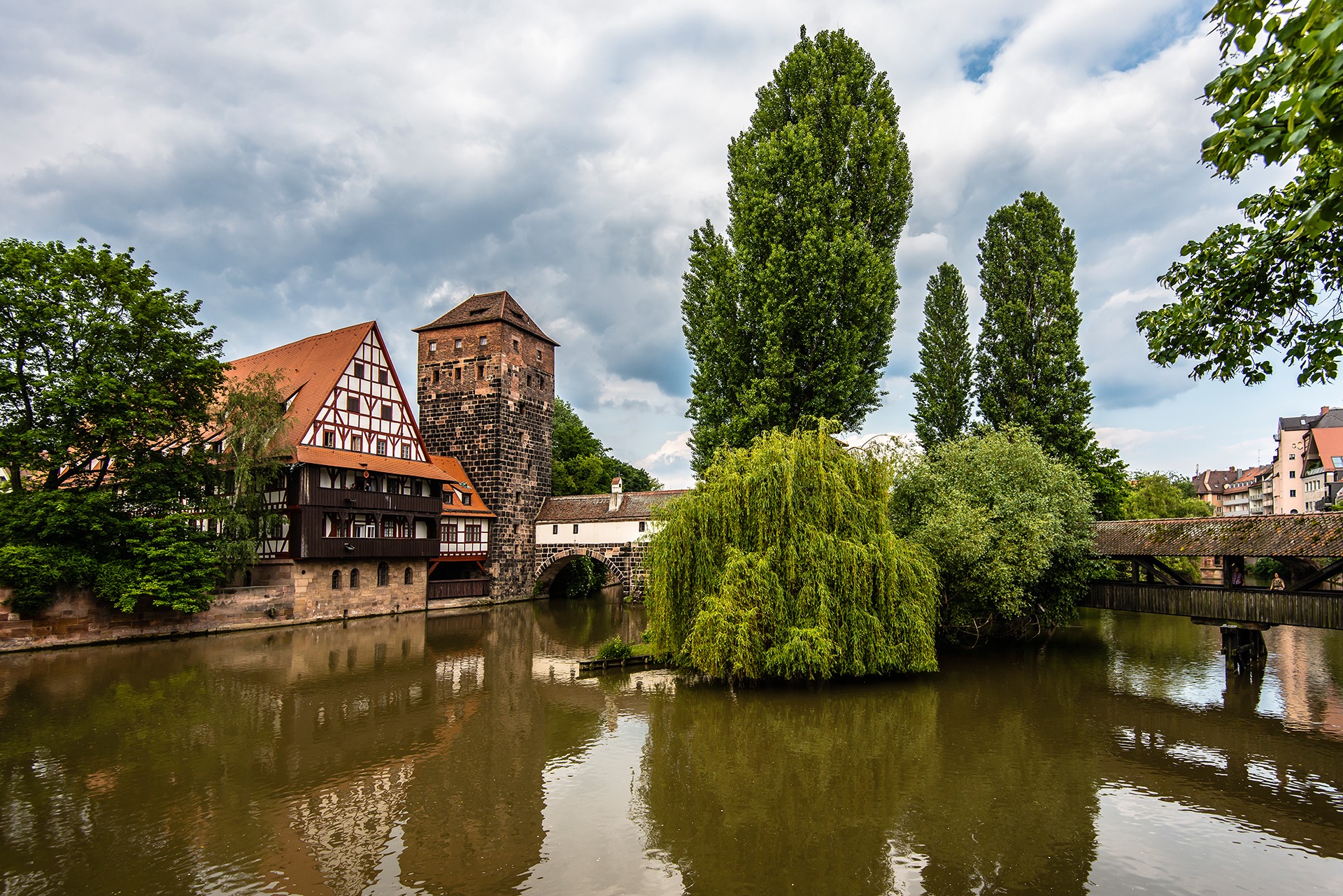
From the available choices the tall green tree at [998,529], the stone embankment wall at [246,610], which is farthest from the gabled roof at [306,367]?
the tall green tree at [998,529]

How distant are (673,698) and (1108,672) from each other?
1079cm

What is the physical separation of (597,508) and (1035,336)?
20.6 m

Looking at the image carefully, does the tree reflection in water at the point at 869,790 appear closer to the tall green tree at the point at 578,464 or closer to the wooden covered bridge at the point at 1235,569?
the wooden covered bridge at the point at 1235,569

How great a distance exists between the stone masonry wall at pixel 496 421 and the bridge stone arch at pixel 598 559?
65cm

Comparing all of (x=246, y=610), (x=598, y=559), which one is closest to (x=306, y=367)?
(x=246, y=610)

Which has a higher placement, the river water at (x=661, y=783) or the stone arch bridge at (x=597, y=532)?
the stone arch bridge at (x=597, y=532)

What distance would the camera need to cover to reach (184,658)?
18922mm

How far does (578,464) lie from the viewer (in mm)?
47156

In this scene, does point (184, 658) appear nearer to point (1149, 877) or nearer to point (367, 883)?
point (367, 883)

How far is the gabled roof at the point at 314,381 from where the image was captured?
26594mm

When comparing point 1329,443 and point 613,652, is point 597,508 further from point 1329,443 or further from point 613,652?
point 1329,443

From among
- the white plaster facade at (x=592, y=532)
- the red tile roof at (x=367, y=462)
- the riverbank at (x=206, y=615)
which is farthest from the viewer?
the white plaster facade at (x=592, y=532)

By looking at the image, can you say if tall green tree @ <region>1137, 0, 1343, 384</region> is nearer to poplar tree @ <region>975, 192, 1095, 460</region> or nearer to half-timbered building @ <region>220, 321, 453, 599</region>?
poplar tree @ <region>975, 192, 1095, 460</region>

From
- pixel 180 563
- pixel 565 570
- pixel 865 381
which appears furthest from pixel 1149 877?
pixel 565 570
